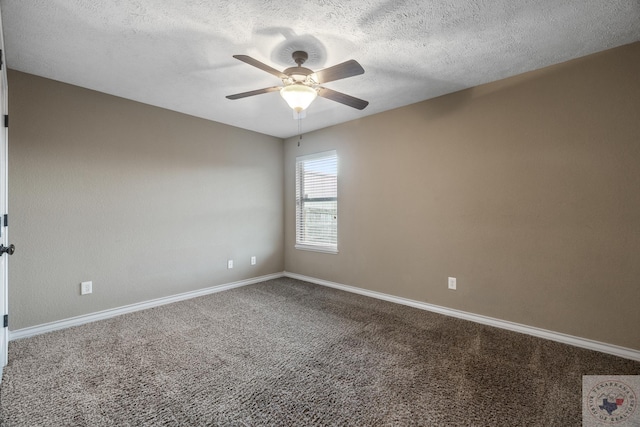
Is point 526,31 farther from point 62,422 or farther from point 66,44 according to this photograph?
point 62,422

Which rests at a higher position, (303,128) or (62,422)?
(303,128)

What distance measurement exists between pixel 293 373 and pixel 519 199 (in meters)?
2.49

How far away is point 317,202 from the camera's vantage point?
176 inches

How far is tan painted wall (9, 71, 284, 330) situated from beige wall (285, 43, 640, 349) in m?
1.94

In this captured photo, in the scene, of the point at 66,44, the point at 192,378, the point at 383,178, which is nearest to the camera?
the point at 192,378

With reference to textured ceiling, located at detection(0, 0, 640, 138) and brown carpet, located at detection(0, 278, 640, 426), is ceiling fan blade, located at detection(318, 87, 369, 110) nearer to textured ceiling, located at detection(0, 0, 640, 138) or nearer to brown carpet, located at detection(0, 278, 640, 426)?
textured ceiling, located at detection(0, 0, 640, 138)

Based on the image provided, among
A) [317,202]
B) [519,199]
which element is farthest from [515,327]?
[317,202]

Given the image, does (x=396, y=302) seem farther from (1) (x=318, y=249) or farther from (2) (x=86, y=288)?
(2) (x=86, y=288)

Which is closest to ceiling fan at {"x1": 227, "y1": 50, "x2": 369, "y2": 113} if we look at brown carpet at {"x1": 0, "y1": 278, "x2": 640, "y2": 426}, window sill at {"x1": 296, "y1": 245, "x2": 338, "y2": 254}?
brown carpet at {"x1": 0, "y1": 278, "x2": 640, "y2": 426}

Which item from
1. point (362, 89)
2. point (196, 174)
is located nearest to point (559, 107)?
point (362, 89)

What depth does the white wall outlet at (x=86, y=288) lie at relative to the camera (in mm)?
2904

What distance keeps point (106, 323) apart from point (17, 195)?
→ 1.42m

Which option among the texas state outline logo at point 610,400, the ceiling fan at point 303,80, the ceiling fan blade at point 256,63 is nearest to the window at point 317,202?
the ceiling fan at point 303,80

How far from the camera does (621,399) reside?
176 centimetres
